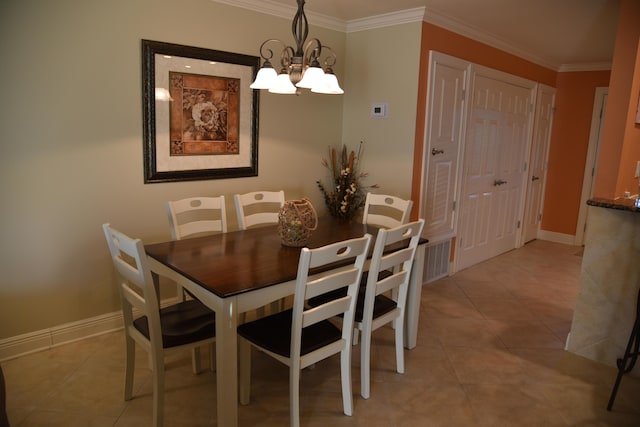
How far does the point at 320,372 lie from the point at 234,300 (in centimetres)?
103

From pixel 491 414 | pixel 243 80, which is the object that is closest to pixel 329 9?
pixel 243 80

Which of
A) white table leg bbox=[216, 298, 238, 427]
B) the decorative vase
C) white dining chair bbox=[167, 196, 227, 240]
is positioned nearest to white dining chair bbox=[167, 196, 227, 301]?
white dining chair bbox=[167, 196, 227, 240]

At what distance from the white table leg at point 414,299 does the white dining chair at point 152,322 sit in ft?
4.04

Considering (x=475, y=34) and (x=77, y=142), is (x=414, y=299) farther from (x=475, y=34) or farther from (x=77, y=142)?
(x=475, y=34)

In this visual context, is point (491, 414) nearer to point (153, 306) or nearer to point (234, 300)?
point (234, 300)

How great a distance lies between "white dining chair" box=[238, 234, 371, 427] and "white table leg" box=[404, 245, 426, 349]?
0.60 m

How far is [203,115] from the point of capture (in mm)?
3160

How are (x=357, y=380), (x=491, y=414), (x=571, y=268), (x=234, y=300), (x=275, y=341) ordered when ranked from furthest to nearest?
(x=571, y=268)
(x=357, y=380)
(x=491, y=414)
(x=275, y=341)
(x=234, y=300)

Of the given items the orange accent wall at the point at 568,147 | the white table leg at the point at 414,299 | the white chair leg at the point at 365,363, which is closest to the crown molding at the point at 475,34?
the orange accent wall at the point at 568,147

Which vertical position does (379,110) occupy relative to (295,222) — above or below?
above

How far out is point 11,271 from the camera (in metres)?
2.54

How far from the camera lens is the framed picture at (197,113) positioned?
2.92 meters

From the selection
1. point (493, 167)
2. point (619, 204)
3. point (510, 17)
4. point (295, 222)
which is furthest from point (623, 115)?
point (295, 222)

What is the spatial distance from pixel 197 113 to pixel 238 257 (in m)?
1.36
